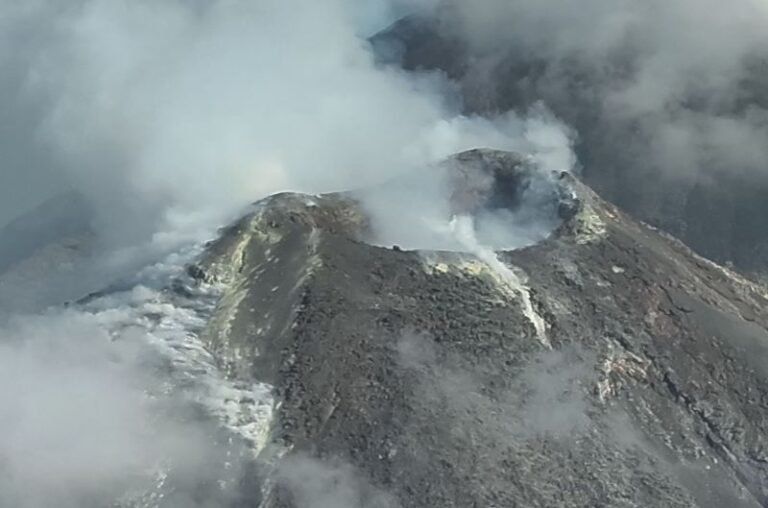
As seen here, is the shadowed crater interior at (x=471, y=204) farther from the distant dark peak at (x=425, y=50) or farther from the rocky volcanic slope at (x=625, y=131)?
the distant dark peak at (x=425, y=50)

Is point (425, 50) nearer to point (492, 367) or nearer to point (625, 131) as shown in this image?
point (625, 131)

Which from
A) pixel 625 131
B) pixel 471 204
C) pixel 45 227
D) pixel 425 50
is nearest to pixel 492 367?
pixel 471 204

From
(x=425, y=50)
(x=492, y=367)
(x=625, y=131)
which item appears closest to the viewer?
(x=492, y=367)

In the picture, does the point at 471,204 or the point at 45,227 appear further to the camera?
the point at 45,227

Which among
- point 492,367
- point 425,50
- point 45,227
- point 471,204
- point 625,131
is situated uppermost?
point 425,50

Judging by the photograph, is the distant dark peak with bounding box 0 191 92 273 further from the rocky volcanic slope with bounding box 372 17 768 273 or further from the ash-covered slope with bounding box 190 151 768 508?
the ash-covered slope with bounding box 190 151 768 508

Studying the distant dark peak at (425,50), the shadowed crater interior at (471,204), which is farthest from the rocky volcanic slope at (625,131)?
the shadowed crater interior at (471,204)

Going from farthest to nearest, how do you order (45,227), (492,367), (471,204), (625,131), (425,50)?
(425,50), (45,227), (625,131), (471,204), (492,367)

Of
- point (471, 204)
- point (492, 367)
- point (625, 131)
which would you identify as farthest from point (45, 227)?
point (492, 367)

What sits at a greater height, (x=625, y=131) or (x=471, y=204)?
(x=625, y=131)

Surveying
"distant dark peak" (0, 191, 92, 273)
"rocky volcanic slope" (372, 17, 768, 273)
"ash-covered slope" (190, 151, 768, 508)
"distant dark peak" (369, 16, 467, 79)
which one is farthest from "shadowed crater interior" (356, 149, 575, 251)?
"distant dark peak" (369, 16, 467, 79)

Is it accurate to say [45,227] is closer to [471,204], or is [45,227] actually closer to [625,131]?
[625,131]
